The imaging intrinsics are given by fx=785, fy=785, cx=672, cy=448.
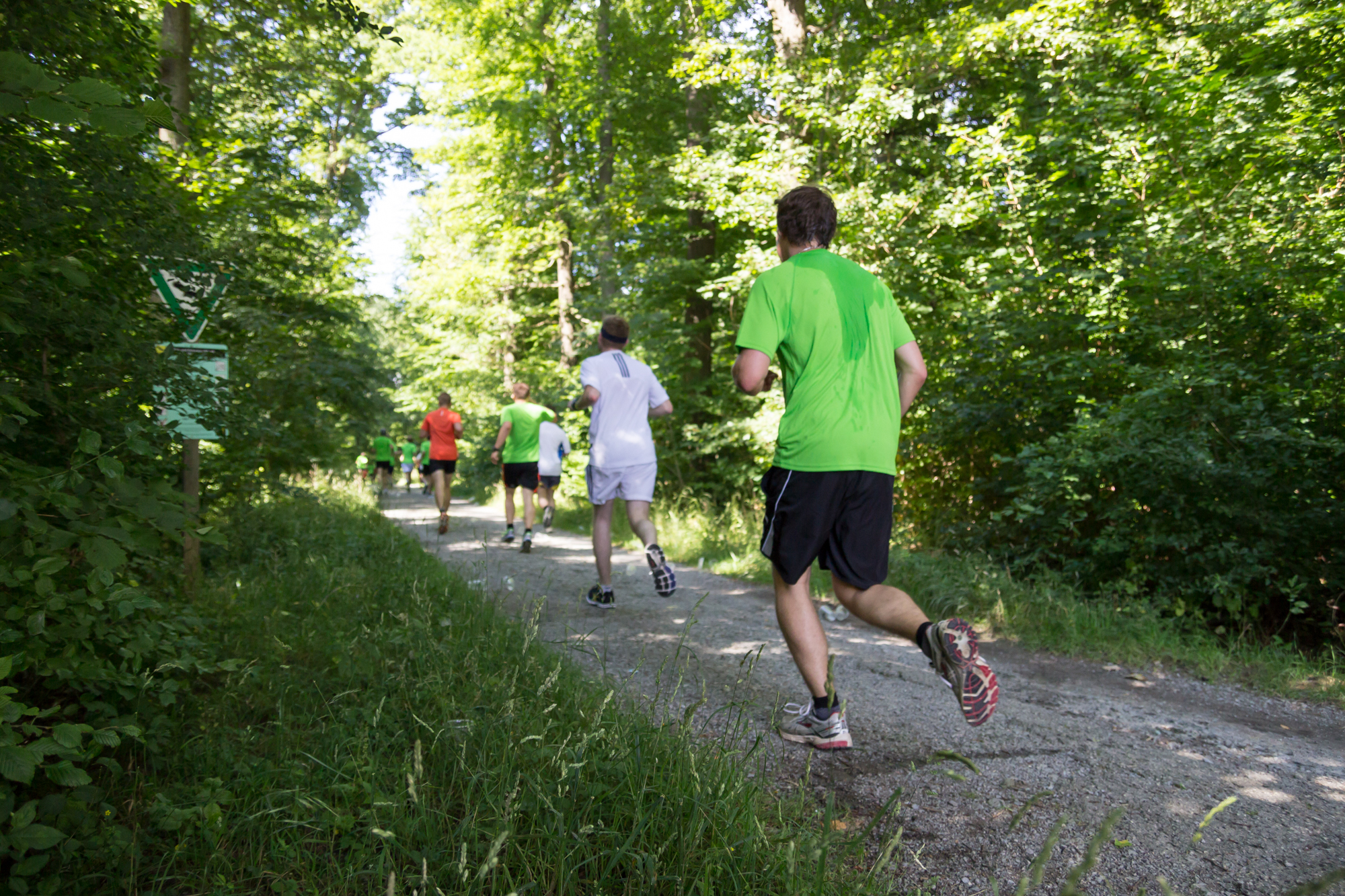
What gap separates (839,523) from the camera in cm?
313

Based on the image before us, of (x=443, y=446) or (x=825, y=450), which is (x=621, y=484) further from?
(x=443, y=446)

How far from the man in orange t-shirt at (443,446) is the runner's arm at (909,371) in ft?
31.6

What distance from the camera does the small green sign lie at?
3637mm

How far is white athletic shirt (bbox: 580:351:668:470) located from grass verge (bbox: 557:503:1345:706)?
6.96 feet

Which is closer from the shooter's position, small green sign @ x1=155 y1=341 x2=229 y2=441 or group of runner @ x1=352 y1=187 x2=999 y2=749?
group of runner @ x1=352 y1=187 x2=999 y2=749

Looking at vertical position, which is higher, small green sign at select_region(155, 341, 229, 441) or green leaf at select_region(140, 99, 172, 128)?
green leaf at select_region(140, 99, 172, 128)

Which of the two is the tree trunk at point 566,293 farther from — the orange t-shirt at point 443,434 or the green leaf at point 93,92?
the green leaf at point 93,92

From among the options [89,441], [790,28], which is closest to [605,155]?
[790,28]

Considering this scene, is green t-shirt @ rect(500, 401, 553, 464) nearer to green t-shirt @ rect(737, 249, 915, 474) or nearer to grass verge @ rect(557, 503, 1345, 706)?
grass verge @ rect(557, 503, 1345, 706)

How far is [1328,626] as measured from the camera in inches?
203

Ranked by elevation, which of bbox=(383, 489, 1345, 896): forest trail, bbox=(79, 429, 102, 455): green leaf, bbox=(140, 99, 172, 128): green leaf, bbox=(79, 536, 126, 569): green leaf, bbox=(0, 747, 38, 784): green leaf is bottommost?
bbox=(383, 489, 1345, 896): forest trail

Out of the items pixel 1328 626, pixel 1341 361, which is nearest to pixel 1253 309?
pixel 1341 361

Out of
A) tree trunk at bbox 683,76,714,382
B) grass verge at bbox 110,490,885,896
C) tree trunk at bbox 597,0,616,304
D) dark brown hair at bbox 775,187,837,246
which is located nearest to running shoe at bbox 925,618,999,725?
grass verge at bbox 110,490,885,896

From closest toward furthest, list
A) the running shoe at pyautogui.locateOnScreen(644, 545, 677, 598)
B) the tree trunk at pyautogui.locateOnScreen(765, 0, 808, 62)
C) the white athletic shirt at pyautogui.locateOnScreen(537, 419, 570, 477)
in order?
the running shoe at pyautogui.locateOnScreen(644, 545, 677, 598), the tree trunk at pyautogui.locateOnScreen(765, 0, 808, 62), the white athletic shirt at pyautogui.locateOnScreen(537, 419, 570, 477)
